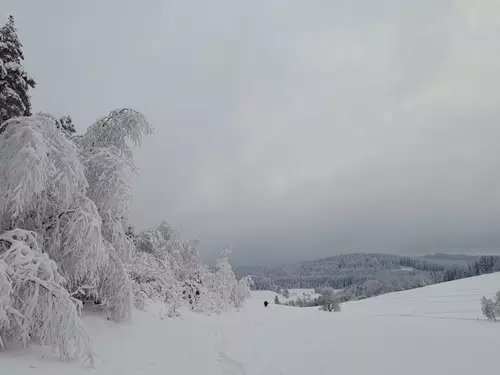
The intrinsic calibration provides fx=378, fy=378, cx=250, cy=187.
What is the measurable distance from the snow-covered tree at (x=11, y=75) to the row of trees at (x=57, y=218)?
0.08 ft

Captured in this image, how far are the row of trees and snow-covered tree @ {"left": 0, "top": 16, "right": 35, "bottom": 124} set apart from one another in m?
0.03

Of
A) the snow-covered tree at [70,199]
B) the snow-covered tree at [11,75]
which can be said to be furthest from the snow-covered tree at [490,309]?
the snow-covered tree at [11,75]

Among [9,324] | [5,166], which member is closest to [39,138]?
[5,166]

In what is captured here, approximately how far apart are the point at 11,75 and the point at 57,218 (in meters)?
5.21

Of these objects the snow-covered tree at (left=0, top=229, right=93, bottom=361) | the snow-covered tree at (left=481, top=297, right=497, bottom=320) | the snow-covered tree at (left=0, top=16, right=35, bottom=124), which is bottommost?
the snow-covered tree at (left=481, top=297, right=497, bottom=320)

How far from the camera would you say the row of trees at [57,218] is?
A: 18.9 feet

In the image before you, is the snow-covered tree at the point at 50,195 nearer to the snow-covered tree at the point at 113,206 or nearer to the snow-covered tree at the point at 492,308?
the snow-covered tree at the point at 113,206

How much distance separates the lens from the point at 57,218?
24.0 ft

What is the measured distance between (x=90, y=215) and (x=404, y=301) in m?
89.5

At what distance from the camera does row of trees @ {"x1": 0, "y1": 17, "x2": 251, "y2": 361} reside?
18.9 ft

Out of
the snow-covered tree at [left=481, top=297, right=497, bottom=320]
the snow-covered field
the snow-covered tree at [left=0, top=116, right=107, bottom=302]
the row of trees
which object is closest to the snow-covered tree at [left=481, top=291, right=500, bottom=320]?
the snow-covered tree at [left=481, top=297, right=497, bottom=320]

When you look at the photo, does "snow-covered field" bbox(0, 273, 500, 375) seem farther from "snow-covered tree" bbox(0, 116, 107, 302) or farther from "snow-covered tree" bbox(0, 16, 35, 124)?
"snow-covered tree" bbox(0, 16, 35, 124)

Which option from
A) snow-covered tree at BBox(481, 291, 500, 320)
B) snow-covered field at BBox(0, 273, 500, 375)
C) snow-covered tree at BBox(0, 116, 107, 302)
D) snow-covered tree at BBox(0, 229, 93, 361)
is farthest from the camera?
snow-covered tree at BBox(481, 291, 500, 320)

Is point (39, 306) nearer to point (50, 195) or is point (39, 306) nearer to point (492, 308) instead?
point (50, 195)
